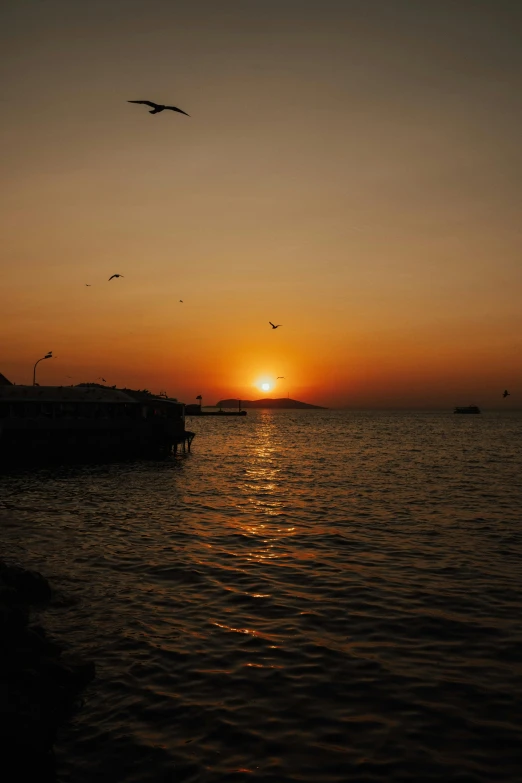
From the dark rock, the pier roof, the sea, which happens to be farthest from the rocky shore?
the pier roof

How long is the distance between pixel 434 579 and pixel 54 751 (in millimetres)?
11089

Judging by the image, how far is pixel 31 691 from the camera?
8281 mm

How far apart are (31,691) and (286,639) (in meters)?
5.13

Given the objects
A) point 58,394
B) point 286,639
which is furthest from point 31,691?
point 58,394

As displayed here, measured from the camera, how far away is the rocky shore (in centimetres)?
695

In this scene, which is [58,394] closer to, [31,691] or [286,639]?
[286,639]

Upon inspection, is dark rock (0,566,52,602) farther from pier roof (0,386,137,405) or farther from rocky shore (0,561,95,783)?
pier roof (0,386,137,405)

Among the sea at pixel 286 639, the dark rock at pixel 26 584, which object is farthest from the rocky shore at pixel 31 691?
the dark rock at pixel 26 584

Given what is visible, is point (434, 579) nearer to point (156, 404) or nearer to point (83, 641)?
point (83, 641)

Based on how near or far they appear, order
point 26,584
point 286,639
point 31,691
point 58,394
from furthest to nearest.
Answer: point 58,394
point 26,584
point 286,639
point 31,691

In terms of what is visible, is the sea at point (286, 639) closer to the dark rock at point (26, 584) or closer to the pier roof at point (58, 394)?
the dark rock at point (26, 584)

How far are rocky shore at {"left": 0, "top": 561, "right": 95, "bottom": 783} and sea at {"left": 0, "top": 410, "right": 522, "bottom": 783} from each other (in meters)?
0.31

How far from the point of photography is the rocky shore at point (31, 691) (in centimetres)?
695

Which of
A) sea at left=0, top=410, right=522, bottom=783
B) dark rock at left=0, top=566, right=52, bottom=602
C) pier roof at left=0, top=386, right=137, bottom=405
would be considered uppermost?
pier roof at left=0, top=386, right=137, bottom=405
